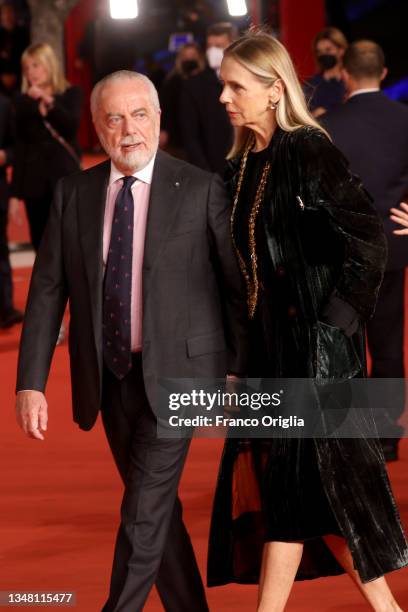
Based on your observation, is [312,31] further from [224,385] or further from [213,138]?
[224,385]

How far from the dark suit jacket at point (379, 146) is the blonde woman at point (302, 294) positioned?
2.14 meters

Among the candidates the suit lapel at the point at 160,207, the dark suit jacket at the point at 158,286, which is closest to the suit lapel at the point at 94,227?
the dark suit jacket at the point at 158,286

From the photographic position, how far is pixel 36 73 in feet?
29.8

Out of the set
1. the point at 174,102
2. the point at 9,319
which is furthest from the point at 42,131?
the point at 174,102

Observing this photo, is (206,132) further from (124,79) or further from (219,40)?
(124,79)

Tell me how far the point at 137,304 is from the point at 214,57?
266 inches

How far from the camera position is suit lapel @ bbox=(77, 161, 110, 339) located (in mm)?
3797

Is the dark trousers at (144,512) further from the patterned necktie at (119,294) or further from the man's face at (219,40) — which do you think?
the man's face at (219,40)

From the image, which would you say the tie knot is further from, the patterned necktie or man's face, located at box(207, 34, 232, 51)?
man's face, located at box(207, 34, 232, 51)

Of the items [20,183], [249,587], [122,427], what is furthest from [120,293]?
[20,183]

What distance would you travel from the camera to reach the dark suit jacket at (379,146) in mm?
6152

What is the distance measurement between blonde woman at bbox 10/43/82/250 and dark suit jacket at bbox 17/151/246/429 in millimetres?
5192

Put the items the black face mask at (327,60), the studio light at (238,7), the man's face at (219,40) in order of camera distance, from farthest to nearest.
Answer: the man's face at (219,40), the black face mask at (327,60), the studio light at (238,7)

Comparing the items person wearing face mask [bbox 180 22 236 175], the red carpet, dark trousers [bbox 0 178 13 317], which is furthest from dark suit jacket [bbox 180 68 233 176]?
the red carpet
